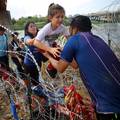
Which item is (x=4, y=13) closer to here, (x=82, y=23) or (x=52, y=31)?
(x=52, y=31)

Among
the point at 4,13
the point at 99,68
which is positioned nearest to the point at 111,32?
the point at 4,13

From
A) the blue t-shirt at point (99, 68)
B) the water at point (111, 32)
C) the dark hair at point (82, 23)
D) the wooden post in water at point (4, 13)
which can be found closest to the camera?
the blue t-shirt at point (99, 68)

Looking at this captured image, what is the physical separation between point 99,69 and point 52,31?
1.64 meters

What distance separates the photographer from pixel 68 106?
5.30 m

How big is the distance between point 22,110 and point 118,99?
197cm

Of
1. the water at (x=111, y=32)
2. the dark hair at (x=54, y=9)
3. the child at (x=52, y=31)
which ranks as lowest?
the water at (x=111, y=32)

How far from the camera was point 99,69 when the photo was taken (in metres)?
4.17

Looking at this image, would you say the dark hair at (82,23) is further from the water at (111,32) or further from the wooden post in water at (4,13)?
the water at (111,32)

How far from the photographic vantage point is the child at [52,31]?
5.31m

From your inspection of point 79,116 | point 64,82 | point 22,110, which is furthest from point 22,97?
point 64,82

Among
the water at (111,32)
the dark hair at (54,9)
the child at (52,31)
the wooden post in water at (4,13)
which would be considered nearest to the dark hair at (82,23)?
the child at (52,31)

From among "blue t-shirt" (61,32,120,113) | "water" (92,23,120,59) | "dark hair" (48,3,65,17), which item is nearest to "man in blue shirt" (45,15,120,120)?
"blue t-shirt" (61,32,120,113)

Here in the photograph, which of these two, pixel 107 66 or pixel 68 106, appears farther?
pixel 68 106

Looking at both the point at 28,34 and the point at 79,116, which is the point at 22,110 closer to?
the point at 79,116
